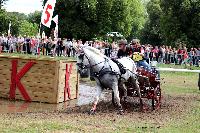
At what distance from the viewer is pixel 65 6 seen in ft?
234

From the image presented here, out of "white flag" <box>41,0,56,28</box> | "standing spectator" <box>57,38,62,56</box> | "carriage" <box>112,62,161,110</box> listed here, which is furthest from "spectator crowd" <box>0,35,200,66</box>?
"carriage" <box>112,62,161,110</box>

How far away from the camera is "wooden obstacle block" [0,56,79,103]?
16172mm

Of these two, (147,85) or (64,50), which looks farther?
(64,50)

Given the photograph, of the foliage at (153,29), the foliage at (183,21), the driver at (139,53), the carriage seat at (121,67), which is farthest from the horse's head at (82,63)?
the foliage at (153,29)

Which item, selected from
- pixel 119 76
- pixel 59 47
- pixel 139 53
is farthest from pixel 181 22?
pixel 119 76

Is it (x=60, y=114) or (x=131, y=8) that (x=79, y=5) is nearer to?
(x=131, y=8)

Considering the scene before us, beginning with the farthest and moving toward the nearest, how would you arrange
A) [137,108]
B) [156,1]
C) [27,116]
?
[156,1] < [137,108] < [27,116]

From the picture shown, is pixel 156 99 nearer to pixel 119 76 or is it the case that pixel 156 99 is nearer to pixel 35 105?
pixel 119 76

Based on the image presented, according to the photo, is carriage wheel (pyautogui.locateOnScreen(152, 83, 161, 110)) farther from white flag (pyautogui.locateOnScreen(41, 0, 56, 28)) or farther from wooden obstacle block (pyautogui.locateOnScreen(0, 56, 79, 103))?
white flag (pyautogui.locateOnScreen(41, 0, 56, 28))

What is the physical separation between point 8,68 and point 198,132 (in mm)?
7931

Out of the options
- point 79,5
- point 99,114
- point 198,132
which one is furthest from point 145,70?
point 79,5

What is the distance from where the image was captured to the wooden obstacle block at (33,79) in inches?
637

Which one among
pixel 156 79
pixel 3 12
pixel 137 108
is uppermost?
pixel 3 12

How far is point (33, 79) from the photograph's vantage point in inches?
646
